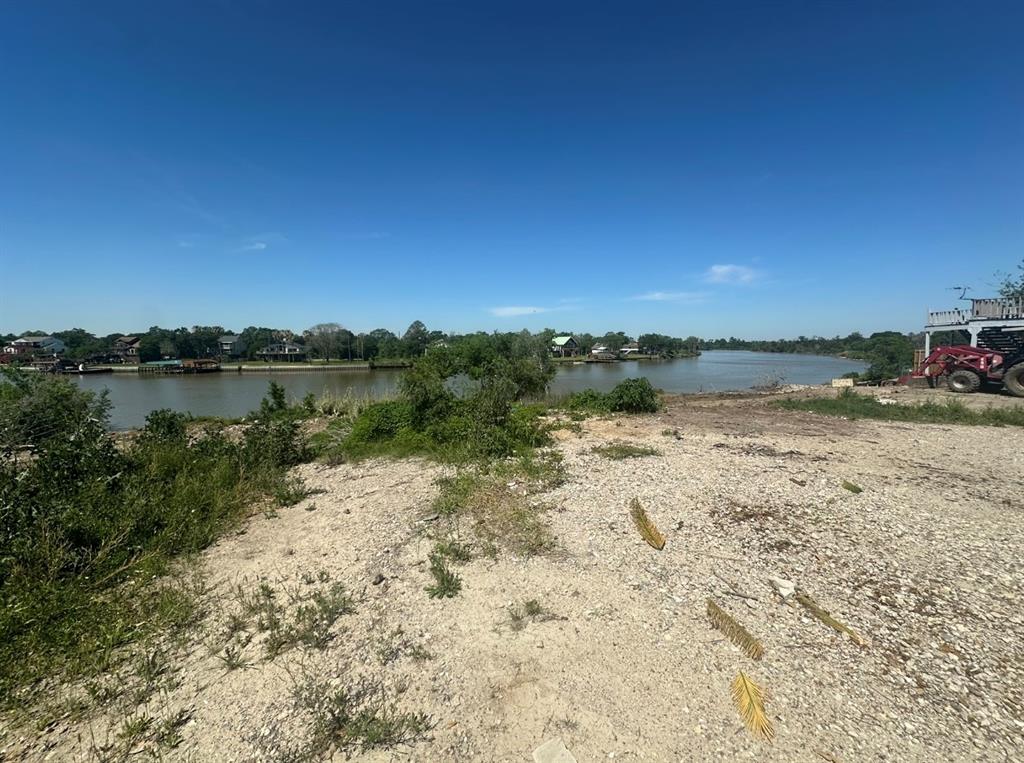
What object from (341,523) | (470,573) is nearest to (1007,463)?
(470,573)

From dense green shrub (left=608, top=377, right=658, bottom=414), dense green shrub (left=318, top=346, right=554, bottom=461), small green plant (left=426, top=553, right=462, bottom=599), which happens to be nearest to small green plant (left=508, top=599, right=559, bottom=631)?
small green plant (left=426, top=553, right=462, bottom=599)

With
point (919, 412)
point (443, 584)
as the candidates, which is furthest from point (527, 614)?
point (919, 412)

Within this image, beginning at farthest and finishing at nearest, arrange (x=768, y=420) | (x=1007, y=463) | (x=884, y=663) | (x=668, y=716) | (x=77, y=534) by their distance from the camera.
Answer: (x=768, y=420) < (x=1007, y=463) < (x=77, y=534) < (x=884, y=663) < (x=668, y=716)

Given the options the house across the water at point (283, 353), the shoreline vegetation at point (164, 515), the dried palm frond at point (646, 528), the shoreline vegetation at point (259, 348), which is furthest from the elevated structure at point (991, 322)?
the house across the water at point (283, 353)

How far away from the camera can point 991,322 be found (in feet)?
50.5

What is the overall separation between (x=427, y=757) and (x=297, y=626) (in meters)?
1.57

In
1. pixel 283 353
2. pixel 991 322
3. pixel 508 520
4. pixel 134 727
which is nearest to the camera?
pixel 134 727

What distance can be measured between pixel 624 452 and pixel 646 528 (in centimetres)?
326

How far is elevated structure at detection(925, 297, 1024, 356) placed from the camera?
15320mm

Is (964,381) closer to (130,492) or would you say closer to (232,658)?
(232,658)

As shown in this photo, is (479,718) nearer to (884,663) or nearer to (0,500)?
(884,663)

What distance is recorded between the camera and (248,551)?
14.6 ft

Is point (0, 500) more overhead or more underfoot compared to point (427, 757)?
more overhead

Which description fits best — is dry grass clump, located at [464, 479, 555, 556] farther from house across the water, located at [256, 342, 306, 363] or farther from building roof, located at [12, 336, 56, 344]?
building roof, located at [12, 336, 56, 344]
